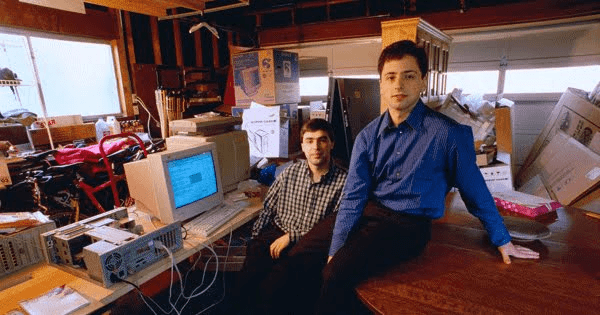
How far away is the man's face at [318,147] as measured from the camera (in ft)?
6.83

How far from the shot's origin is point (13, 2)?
154 inches

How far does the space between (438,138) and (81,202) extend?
3.35 meters

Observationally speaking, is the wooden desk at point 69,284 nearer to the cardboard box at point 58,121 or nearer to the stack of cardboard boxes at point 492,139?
the stack of cardboard boxes at point 492,139

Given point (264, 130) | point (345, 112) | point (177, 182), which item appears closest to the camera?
point (177, 182)

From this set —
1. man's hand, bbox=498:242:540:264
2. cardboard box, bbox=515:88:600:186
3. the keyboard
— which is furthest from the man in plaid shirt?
cardboard box, bbox=515:88:600:186

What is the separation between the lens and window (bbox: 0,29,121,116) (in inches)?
161

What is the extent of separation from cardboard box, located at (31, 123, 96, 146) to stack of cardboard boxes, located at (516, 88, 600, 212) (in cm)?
532

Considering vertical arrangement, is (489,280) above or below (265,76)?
below

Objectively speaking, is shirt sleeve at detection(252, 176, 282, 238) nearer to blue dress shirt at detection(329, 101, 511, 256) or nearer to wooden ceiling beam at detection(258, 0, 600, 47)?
blue dress shirt at detection(329, 101, 511, 256)

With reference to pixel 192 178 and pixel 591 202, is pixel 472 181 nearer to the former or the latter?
pixel 192 178

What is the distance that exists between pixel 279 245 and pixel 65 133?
3.55 m

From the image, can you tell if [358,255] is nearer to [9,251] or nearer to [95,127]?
[9,251]

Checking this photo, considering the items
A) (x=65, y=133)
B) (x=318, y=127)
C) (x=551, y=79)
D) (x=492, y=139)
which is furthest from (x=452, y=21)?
(x=65, y=133)

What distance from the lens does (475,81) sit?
16.9 feet
